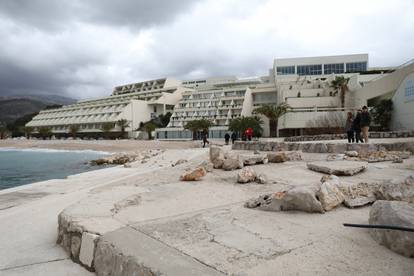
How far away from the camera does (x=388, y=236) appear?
8.75 feet

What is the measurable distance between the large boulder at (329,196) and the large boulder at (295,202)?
9 centimetres

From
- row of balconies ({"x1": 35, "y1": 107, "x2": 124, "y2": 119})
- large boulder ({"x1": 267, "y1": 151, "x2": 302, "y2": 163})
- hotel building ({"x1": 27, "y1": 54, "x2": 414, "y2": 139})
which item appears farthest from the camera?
row of balconies ({"x1": 35, "y1": 107, "x2": 124, "y2": 119})

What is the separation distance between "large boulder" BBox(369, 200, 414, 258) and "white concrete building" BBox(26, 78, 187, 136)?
75.5 metres

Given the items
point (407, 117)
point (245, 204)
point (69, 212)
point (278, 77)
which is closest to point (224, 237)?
point (245, 204)

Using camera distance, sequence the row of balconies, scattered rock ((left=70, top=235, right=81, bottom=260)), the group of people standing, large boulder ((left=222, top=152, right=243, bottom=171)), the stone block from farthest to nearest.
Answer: the row of balconies, the group of people standing, large boulder ((left=222, top=152, right=243, bottom=171)), scattered rock ((left=70, top=235, right=81, bottom=260)), the stone block

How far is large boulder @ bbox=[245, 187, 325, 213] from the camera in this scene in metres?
3.83

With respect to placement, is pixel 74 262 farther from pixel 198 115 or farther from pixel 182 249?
pixel 198 115

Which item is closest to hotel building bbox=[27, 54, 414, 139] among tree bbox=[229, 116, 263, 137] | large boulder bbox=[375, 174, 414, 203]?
tree bbox=[229, 116, 263, 137]

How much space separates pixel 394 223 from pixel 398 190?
4.40 feet

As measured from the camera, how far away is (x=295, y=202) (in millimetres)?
3922

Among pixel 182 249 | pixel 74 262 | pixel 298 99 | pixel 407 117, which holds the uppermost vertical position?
pixel 298 99

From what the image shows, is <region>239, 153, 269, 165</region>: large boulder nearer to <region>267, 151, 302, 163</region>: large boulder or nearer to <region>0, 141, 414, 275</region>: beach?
<region>267, 151, 302, 163</region>: large boulder

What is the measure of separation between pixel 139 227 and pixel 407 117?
27357 millimetres

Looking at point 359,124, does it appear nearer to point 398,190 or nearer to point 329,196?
point 398,190
